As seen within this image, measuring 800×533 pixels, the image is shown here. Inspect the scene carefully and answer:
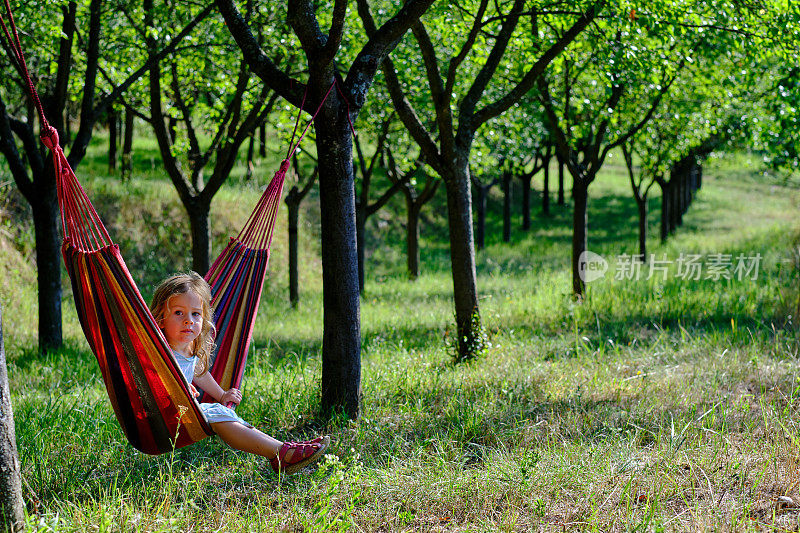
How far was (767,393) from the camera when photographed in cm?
461

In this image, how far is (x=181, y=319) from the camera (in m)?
3.44

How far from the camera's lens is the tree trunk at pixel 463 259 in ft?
18.3

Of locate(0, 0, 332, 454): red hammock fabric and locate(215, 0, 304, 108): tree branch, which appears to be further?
locate(215, 0, 304, 108): tree branch

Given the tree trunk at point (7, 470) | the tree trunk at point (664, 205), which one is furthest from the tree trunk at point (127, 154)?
the tree trunk at point (664, 205)

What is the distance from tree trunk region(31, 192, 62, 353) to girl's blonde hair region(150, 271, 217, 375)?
10.8 feet

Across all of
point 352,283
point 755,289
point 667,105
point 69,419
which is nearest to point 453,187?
point 352,283

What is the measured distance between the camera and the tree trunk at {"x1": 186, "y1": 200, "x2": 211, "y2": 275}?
6.86 metres

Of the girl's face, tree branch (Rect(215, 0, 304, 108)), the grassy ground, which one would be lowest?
the grassy ground

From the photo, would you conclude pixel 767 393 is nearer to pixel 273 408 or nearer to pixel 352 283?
pixel 352 283

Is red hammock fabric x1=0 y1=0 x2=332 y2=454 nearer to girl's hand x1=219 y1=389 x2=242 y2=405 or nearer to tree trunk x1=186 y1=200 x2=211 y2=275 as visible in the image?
girl's hand x1=219 y1=389 x2=242 y2=405

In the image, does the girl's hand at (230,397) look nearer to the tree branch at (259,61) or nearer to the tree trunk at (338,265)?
the tree trunk at (338,265)

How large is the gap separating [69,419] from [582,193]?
6.56 meters
